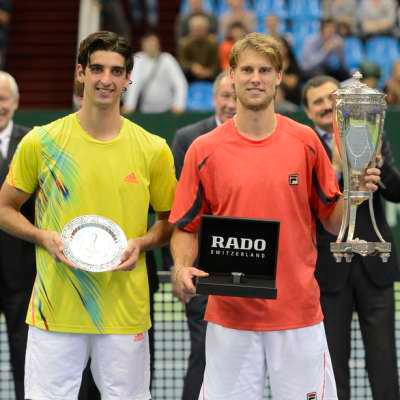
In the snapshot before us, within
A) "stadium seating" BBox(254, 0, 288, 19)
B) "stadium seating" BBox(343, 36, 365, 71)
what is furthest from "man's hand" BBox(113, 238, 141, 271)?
"stadium seating" BBox(254, 0, 288, 19)

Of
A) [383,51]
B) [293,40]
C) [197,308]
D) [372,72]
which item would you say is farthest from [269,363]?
[293,40]

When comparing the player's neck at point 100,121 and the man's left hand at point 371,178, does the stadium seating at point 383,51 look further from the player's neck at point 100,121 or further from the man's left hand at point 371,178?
the man's left hand at point 371,178

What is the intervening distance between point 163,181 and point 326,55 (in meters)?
9.38

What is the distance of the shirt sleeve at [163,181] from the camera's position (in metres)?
5.16

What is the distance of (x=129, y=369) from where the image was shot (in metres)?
5.00

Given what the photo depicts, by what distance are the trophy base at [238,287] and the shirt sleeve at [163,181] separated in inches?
26.6

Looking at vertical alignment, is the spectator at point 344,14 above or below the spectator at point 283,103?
above

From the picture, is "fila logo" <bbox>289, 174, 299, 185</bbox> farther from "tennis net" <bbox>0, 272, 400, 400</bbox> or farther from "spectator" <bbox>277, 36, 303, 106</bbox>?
"spectator" <bbox>277, 36, 303, 106</bbox>

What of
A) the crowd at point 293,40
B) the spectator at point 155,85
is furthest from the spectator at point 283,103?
the spectator at point 155,85

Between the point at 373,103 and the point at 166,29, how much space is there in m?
13.5

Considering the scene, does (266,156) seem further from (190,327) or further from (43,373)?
(190,327)

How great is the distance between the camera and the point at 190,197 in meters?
4.89

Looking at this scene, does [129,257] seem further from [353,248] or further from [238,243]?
[353,248]

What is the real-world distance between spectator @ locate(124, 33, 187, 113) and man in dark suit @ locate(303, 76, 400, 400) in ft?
22.2
